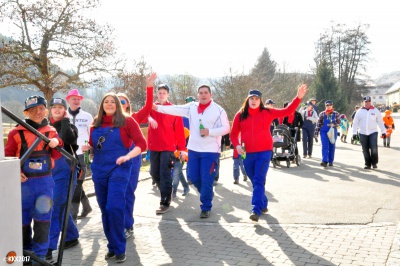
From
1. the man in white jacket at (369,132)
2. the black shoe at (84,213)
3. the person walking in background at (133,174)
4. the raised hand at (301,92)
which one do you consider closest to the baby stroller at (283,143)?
the man in white jacket at (369,132)

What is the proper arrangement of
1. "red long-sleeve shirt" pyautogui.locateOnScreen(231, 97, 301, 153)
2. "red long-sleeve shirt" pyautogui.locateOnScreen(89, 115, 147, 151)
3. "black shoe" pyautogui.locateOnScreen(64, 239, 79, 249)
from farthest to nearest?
1. "red long-sleeve shirt" pyautogui.locateOnScreen(231, 97, 301, 153)
2. "black shoe" pyautogui.locateOnScreen(64, 239, 79, 249)
3. "red long-sleeve shirt" pyautogui.locateOnScreen(89, 115, 147, 151)

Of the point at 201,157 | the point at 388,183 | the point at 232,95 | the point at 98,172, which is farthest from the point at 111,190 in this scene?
the point at 232,95

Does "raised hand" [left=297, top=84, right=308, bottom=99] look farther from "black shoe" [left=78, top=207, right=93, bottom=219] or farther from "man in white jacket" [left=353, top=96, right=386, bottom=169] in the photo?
"man in white jacket" [left=353, top=96, right=386, bottom=169]

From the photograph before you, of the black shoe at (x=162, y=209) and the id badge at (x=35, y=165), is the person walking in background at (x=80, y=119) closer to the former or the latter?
the black shoe at (x=162, y=209)

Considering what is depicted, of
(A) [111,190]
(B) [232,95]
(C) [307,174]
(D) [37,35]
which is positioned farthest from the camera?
(B) [232,95]

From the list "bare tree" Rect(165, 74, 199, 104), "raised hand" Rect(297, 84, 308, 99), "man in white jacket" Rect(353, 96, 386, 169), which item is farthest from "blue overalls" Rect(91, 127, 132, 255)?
"bare tree" Rect(165, 74, 199, 104)

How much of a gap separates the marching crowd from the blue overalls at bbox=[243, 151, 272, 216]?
0.02m

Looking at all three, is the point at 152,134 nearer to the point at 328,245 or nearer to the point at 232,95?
the point at 328,245

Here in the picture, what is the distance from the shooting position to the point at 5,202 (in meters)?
1.91

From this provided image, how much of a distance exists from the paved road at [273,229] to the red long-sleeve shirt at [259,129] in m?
1.13

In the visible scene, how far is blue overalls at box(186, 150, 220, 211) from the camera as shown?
6.84 meters

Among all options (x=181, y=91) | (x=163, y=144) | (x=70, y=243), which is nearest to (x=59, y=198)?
(x=70, y=243)

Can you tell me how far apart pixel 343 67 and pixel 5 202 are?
60594mm

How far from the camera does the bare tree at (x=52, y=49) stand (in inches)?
770
